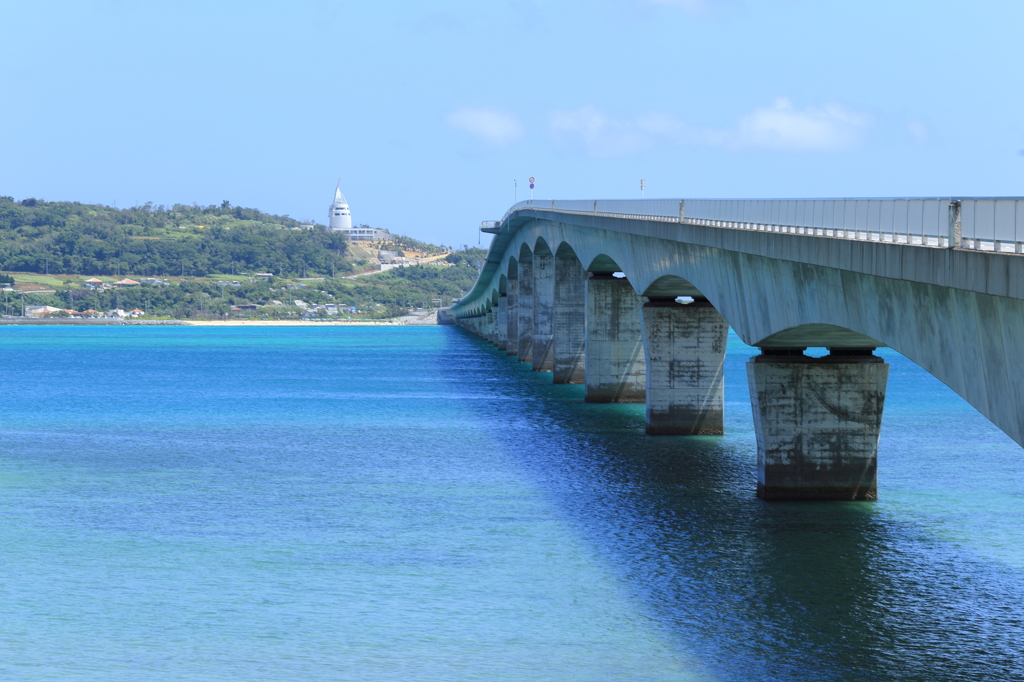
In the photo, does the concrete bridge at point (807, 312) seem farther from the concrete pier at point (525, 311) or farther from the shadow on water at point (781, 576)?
the concrete pier at point (525, 311)

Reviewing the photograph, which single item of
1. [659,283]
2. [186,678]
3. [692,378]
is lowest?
[186,678]

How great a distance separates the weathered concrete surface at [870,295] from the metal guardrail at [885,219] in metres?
0.50

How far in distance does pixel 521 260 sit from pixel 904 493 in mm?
70426

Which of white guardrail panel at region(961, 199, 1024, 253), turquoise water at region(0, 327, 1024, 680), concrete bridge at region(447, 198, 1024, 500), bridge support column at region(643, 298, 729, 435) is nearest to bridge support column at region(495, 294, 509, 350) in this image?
concrete bridge at region(447, 198, 1024, 500)

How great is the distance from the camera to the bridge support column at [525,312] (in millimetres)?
104875

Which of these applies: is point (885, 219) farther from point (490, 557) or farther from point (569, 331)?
point (569, 331)

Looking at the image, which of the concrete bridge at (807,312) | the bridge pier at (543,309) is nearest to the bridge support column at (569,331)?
the bridge pier at (543,309)

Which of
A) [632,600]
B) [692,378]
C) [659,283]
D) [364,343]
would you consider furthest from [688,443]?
[364,343]

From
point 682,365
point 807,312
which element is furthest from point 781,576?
point 682,365

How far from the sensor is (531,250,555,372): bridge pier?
89312mm

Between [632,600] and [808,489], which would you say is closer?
[632,600]

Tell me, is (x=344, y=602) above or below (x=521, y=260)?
below

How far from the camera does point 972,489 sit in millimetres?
40000

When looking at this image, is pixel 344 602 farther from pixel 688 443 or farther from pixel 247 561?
pixel 688 443
